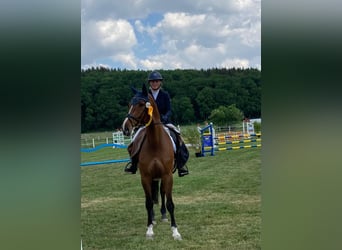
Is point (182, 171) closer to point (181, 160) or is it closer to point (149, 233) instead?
point (181, 160)

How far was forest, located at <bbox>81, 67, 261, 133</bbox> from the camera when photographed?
9.17ft

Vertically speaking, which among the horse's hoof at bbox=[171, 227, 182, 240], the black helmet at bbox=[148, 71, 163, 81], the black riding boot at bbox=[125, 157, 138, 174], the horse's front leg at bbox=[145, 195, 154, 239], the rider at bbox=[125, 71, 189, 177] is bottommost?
the horse's hoof at bbox=[171, 227, 182, 240]

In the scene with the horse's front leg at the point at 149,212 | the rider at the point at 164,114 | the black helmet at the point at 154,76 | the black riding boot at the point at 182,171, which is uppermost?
the black helmet at the point at 154,76

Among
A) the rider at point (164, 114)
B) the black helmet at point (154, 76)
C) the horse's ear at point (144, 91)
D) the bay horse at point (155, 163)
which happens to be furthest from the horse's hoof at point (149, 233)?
the black helmet at point (154, 76)

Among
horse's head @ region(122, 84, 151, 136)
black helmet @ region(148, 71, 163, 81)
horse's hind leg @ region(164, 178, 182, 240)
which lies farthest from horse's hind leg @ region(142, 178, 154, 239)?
black helmet @ region(148, 71, 163, 81)

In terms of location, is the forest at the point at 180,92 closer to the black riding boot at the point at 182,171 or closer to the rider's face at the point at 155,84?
the rider's face at the point at 155,84

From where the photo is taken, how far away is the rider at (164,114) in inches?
111

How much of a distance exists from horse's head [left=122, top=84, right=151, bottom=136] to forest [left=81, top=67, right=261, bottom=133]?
0.67ft

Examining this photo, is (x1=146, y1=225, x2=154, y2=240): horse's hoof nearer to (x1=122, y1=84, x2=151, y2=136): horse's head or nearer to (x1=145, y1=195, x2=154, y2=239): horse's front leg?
(x1=145, y1=195, x2=154, y2=239): horse's front leg

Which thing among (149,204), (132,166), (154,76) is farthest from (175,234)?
(154,76)

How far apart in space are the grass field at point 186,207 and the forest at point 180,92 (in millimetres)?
348

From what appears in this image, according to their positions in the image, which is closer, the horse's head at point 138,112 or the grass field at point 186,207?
the horse's head at point 138,112
